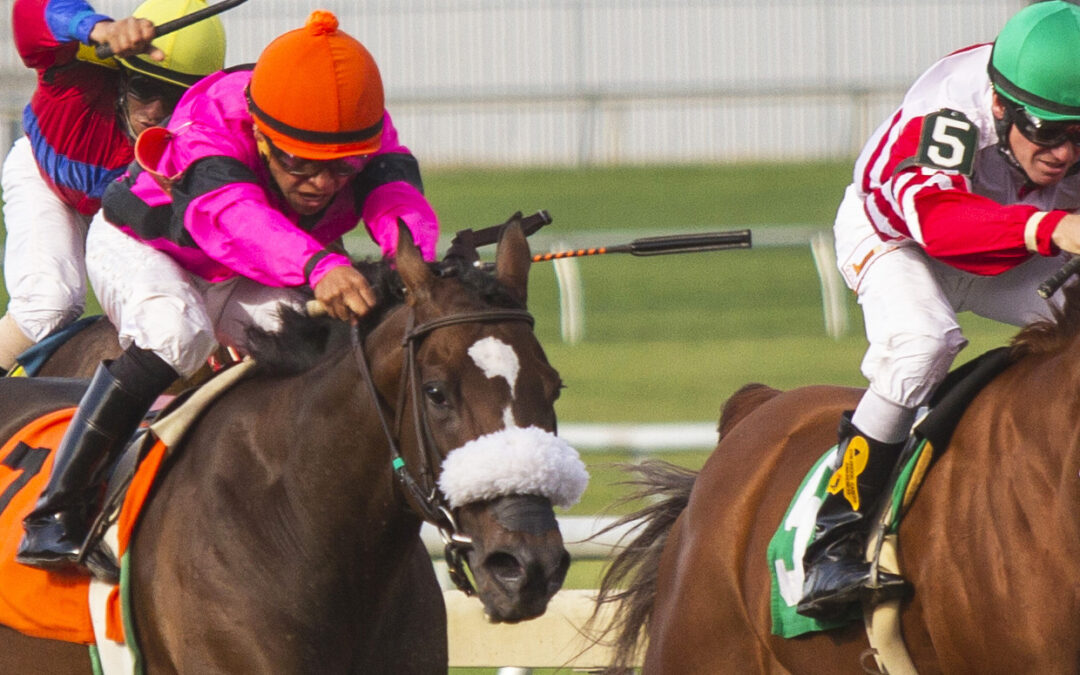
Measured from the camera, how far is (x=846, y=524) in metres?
4.34

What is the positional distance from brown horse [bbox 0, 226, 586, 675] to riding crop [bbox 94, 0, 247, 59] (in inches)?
39.3

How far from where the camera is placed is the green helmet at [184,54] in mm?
5457

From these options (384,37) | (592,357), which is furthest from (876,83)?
(592,357)

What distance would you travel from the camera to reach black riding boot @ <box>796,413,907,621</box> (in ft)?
14.2

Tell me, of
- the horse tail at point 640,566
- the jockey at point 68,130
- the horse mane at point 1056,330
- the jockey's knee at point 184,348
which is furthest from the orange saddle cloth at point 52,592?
the horse mane at point 1056,330

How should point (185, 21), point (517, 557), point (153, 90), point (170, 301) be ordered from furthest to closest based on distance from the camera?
1. point (153, 90)
2. point (185, 21)
3. point (170, 301)
4. point (517, 557)

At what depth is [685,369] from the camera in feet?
45.5

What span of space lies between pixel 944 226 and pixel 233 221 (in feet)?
5.28

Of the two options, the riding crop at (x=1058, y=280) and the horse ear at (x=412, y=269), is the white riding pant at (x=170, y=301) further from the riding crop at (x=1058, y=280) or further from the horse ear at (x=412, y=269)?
the riding crop at (x=1058, y=280)

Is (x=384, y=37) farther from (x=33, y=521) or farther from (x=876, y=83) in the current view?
(x=33, y=521)

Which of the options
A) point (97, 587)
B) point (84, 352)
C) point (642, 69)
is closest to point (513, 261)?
point (97, 587)

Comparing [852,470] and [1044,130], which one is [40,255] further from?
[1044,130]

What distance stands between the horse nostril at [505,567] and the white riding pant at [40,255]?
8.61ft

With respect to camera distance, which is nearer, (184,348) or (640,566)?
(184,348)
